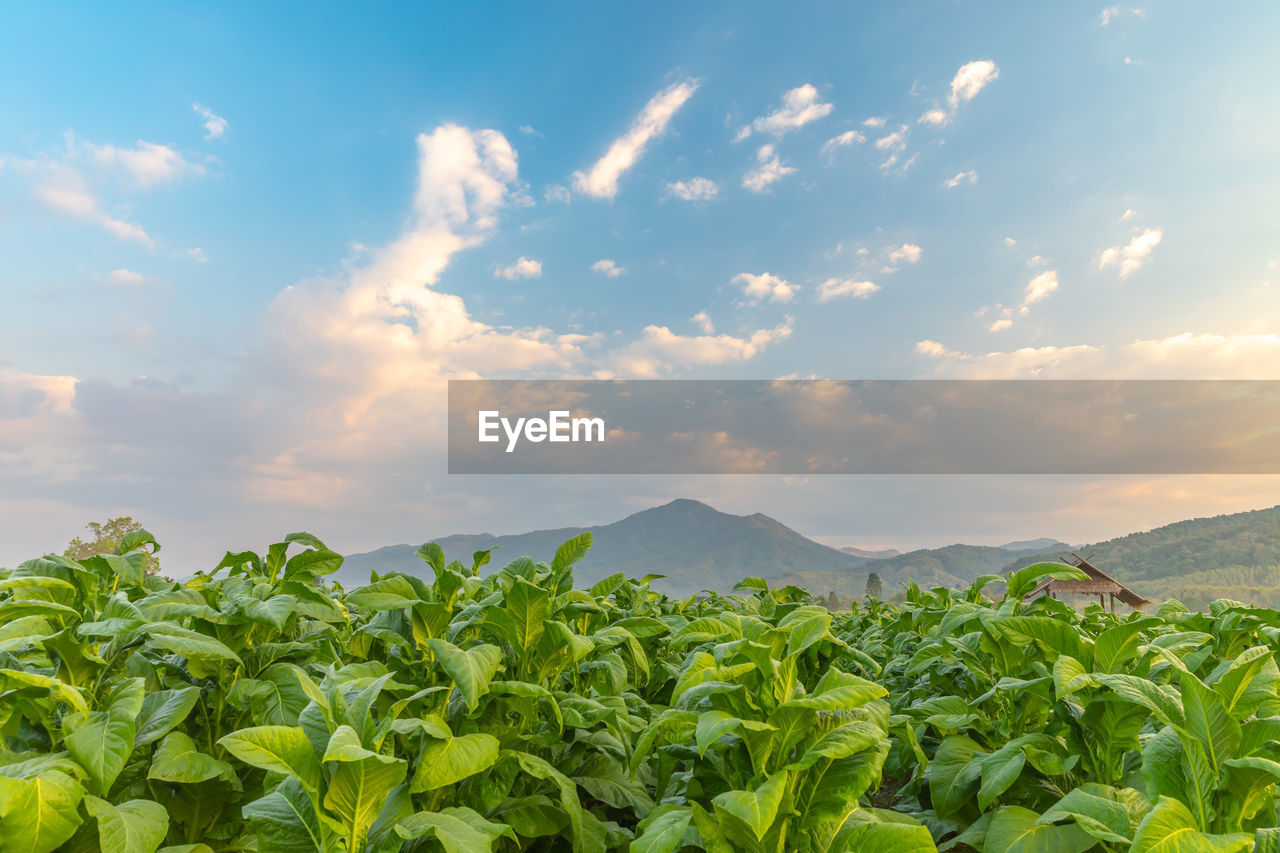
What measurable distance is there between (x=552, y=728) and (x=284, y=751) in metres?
1.30

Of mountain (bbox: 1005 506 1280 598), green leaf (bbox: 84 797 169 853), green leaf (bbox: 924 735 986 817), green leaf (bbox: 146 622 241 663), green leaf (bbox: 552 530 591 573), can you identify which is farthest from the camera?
mountain (bbox: 1005 506 1280 598)

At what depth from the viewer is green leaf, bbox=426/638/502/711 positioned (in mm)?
2199

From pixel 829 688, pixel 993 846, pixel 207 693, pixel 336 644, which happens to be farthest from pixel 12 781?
pixel 993 846

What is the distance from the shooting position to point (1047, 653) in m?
2.98

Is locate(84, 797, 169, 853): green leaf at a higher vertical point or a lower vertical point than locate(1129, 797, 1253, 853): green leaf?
lower

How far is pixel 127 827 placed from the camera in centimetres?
217

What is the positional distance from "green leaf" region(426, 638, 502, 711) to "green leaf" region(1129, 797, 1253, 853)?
1924mm

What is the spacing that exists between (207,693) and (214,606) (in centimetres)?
41

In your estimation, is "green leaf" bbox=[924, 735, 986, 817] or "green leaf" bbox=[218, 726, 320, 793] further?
"green leaf" bbox=[924, 735, 986, 817]

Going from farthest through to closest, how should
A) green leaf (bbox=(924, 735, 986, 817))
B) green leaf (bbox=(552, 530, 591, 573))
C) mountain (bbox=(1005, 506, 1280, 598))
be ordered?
mountain (bbox=(1005, 506, 1280, 598)) → green leaf (bbox=(552, 530, 591, 573)) → green leaf (bbox=(924, 735, 986, 817))

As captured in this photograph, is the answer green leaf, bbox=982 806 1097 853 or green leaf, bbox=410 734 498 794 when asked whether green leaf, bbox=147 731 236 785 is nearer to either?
green leaf, bbox=410 734 498 794

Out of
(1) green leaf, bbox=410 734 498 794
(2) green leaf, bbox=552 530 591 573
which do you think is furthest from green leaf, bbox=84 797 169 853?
(2) green leaf, bbox=552 530 591 573

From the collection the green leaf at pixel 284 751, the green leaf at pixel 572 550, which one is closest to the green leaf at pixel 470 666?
the green leaf at pixel 284 751

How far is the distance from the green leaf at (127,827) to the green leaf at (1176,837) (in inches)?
116
